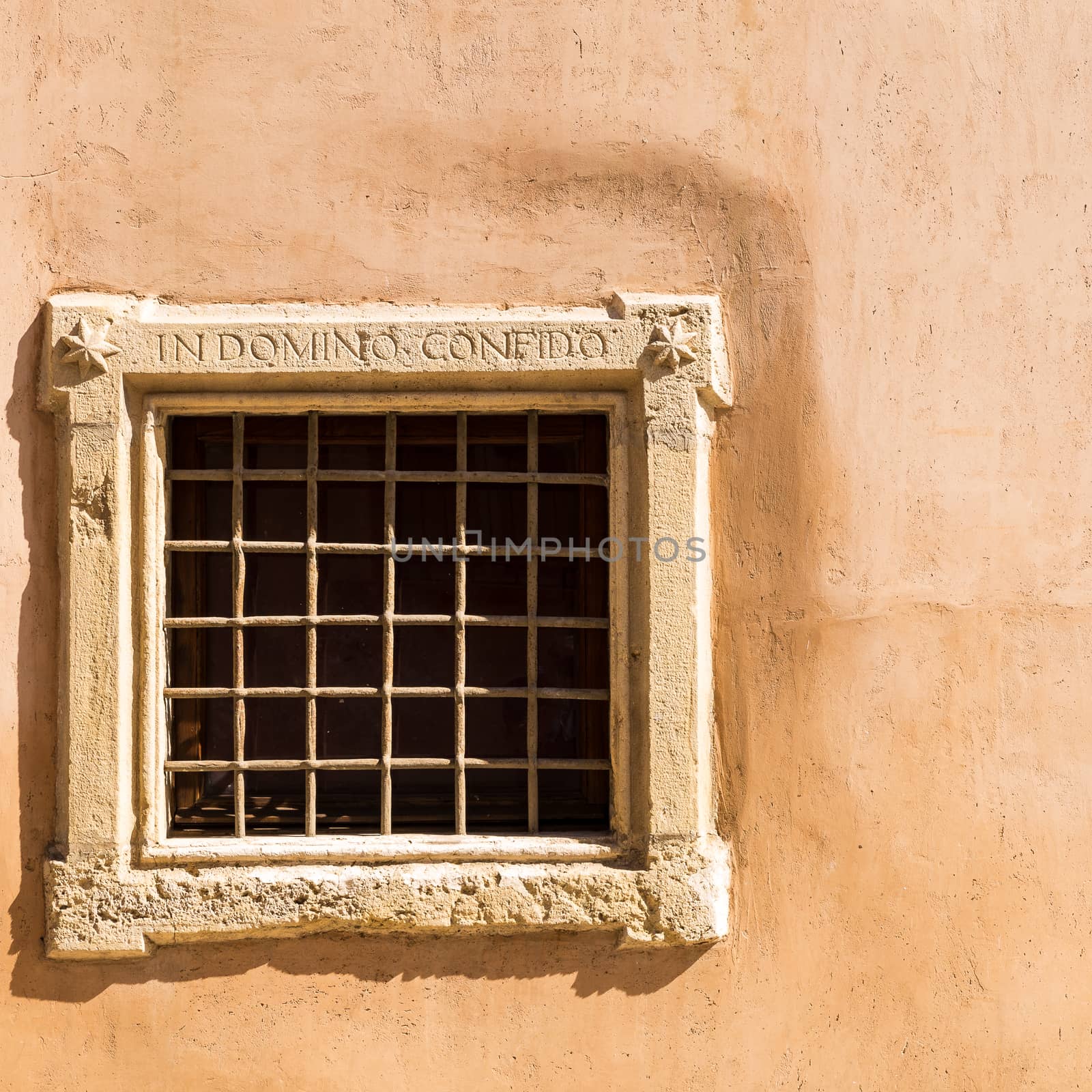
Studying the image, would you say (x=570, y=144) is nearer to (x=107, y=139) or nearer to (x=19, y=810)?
(x=107, y=139)

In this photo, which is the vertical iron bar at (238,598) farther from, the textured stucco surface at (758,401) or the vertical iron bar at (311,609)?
the textured stucco surface at (758,401)

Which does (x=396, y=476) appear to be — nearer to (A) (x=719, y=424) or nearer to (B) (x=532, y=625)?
(B) (x=532, y=625)

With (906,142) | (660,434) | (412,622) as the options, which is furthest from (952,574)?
(412,622)

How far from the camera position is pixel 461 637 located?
243 cm

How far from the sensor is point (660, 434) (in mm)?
2330

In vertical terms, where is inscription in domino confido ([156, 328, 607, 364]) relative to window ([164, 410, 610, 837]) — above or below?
above

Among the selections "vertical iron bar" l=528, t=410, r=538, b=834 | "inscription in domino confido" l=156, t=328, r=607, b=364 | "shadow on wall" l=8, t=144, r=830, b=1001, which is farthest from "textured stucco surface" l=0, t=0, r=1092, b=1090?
"vertical iron bar" l=528, t=410, r=538, b=834

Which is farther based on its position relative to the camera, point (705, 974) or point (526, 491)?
point (526, 491)

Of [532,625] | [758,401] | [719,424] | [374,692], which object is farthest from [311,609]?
[758,401]

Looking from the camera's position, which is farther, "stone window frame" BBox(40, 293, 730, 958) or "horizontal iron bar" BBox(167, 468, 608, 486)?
"horizontal iron bar" BBox(167, 468, 608, 486)

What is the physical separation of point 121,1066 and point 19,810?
2.36 feet

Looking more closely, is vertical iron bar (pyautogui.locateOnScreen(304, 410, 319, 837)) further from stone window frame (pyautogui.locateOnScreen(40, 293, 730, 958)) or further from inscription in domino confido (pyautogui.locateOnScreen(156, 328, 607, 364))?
inscription in domino confido (pyautogui.locateOnScreen(156, 328, 607, 364))

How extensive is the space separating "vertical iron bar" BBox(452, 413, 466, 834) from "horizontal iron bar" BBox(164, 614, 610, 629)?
0.05m

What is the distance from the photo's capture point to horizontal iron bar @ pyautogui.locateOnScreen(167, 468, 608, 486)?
2428 millimetres
